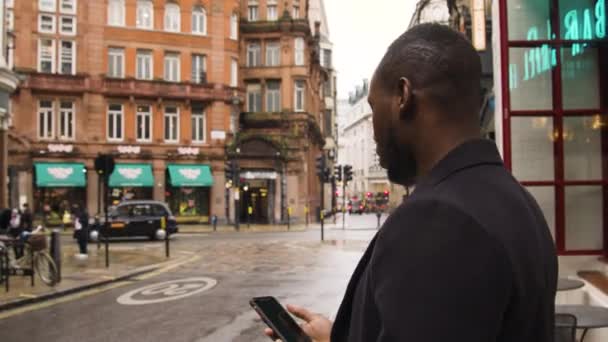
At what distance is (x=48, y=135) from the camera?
36625 mm

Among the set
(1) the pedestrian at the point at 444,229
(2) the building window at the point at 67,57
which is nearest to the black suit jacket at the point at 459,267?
(1) the pedestrian at the point at 444,229

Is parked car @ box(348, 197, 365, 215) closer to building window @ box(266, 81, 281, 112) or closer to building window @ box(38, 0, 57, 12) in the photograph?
building window @ box(266, 81, 281, 112)

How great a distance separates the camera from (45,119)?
3669 cm

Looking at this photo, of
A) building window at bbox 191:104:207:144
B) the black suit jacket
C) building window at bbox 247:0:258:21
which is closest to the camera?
the black suit jacket

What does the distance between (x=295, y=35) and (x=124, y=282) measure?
114ft

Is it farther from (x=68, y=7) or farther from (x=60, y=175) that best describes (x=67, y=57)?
(x=60, y=175)

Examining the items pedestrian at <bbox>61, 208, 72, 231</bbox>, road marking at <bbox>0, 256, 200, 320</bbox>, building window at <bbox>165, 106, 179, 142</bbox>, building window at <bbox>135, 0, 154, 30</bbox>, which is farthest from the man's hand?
building window at <bbox>135, 0, 154, 30</bbox>

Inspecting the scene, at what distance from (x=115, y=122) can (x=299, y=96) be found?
13583mm

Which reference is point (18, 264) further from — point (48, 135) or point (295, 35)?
point (295, 35)

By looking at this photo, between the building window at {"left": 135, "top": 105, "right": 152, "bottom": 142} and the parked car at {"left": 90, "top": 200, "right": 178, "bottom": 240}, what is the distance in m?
14.0

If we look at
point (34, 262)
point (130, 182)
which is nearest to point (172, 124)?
point (130, 182)

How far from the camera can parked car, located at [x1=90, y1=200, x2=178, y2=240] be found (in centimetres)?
2491

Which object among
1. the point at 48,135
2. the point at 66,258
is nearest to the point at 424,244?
the point at 66,258

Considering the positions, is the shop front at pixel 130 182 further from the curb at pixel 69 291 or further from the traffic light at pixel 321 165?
Result: the curb at pixel 69 291
